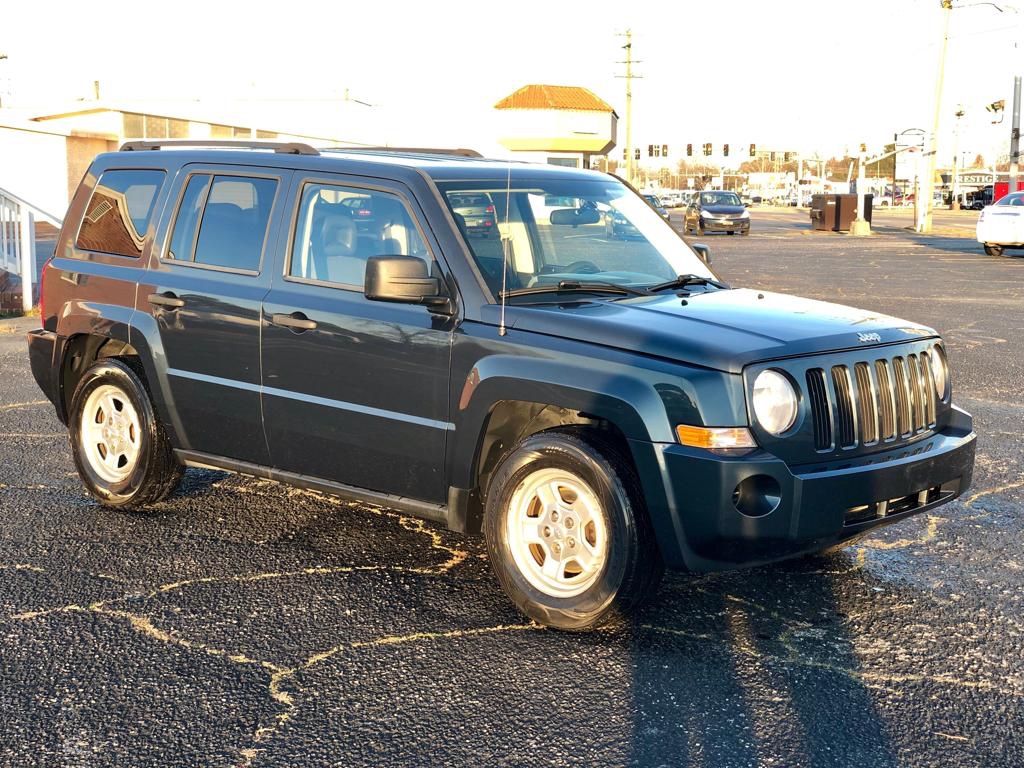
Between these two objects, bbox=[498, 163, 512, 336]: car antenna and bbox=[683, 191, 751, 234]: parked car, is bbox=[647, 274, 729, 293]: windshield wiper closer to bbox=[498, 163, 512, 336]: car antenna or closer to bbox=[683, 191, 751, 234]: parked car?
bbox=[498, 163, 512, 336]: car antenna

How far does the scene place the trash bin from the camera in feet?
158

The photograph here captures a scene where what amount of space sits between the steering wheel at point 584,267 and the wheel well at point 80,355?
8.10 ft

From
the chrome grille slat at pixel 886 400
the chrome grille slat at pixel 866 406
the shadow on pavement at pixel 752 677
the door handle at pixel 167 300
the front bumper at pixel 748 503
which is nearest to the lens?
the shadow on pavement at pixel 752 677

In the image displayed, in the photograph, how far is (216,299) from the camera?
574cm

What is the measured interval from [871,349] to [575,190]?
1736 mm

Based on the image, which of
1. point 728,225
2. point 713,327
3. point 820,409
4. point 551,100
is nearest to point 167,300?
point 713,327

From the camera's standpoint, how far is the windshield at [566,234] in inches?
204

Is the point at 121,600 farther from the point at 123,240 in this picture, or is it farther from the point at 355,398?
the point at 123,240

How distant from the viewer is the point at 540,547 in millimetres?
4852

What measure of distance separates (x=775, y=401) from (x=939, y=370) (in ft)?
3.87

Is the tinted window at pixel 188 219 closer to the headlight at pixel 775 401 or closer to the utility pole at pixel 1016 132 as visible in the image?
the headlight at pixel 775 401

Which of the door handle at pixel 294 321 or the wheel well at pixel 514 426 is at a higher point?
the door handle at pixel 294 321

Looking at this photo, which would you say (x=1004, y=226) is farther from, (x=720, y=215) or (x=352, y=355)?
(x=352, y=355)

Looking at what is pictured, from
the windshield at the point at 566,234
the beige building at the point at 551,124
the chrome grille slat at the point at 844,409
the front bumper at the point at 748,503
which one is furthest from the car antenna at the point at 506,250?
the beige building at the point at 551,124
